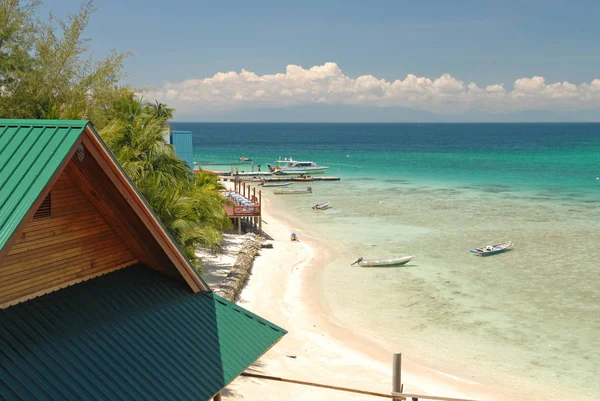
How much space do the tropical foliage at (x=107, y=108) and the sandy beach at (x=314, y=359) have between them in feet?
15.5

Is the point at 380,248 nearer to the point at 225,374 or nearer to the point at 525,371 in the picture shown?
the point at 525,371

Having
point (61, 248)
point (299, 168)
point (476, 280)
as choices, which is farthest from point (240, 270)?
point (299, 168)

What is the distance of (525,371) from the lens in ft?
61.4

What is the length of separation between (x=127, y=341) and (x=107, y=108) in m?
18.5

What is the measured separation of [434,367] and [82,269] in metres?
14.3

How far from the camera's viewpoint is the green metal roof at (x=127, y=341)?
21.0 feet

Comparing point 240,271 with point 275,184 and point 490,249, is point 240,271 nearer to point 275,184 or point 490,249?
point 490,249

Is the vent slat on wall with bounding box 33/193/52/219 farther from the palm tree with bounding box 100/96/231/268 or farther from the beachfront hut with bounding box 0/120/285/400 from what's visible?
the palm tree with bounding box 100/96/231/268

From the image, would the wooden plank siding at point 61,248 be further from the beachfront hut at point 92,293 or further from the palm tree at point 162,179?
the palm tree at point 162,179

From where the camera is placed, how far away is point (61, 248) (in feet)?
24.7

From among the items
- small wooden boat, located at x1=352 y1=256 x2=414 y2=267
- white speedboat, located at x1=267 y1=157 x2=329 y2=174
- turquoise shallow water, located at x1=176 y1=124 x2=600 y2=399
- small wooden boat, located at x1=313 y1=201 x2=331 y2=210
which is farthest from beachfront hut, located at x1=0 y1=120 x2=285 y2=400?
white speedboat, located at x1=267 y1=157 x2=329 y2=174

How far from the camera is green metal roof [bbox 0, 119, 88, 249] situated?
5.64 meters

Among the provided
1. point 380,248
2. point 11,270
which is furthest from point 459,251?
point 11,270

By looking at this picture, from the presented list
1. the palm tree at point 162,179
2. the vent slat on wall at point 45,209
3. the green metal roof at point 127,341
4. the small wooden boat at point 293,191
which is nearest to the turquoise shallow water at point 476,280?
the small wooden boat at point 293,191
